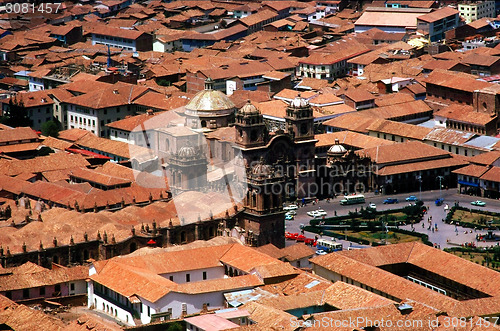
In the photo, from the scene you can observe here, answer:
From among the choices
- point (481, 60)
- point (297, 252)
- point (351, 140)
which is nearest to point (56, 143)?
point (351, 140)

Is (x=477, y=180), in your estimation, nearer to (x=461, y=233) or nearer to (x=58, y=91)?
(x=461, y=233)

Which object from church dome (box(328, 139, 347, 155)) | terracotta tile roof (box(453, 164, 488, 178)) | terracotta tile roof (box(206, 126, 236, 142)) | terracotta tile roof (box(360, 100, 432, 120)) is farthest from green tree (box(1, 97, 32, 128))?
terracotta tile roof (box(453, 164, 488, 178))

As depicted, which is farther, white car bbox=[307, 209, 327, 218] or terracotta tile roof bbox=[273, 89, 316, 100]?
terracotta tile roof bbox=[273, 89, 316, 100]

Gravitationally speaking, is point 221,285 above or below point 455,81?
above

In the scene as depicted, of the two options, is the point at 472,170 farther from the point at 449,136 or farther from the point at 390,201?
the point at 449,136

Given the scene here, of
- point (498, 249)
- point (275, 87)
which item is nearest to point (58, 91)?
point (275, 87)

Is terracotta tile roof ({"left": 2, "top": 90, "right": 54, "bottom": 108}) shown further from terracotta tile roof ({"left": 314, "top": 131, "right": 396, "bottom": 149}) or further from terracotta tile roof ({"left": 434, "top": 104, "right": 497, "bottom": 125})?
terracotta tile roof ({"left": 434, "top": 104, "right": 497, "bottom": 125})
